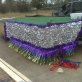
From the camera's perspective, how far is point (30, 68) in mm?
5098

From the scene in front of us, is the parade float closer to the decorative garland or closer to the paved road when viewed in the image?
the decorative garland

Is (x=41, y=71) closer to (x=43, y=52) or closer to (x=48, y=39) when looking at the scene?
(x=43, y=52)

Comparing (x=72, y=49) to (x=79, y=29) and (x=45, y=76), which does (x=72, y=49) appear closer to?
(x=79, y=29)

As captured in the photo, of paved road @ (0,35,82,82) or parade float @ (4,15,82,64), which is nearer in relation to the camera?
paved road @ (0,35,82,82)

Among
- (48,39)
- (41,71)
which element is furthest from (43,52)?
(41,71)

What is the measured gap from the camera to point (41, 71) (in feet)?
15.9

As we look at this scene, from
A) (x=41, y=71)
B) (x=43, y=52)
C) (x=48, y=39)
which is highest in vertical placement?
(x=48, y=39)

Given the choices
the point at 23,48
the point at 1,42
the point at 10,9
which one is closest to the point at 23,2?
the point at 10,9

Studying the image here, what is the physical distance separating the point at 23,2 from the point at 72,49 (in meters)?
21.7

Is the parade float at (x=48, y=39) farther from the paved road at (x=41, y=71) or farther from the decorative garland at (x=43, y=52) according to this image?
the paved road at (x=41, y=71)

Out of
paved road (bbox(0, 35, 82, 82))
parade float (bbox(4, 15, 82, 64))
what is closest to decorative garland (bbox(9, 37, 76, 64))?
parade float (bbox(4, 15, 82, 64))

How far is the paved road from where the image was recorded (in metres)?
4.30

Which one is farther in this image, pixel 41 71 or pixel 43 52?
pixel 43 52

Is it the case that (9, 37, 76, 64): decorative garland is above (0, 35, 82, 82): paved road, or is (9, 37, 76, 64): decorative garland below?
above
